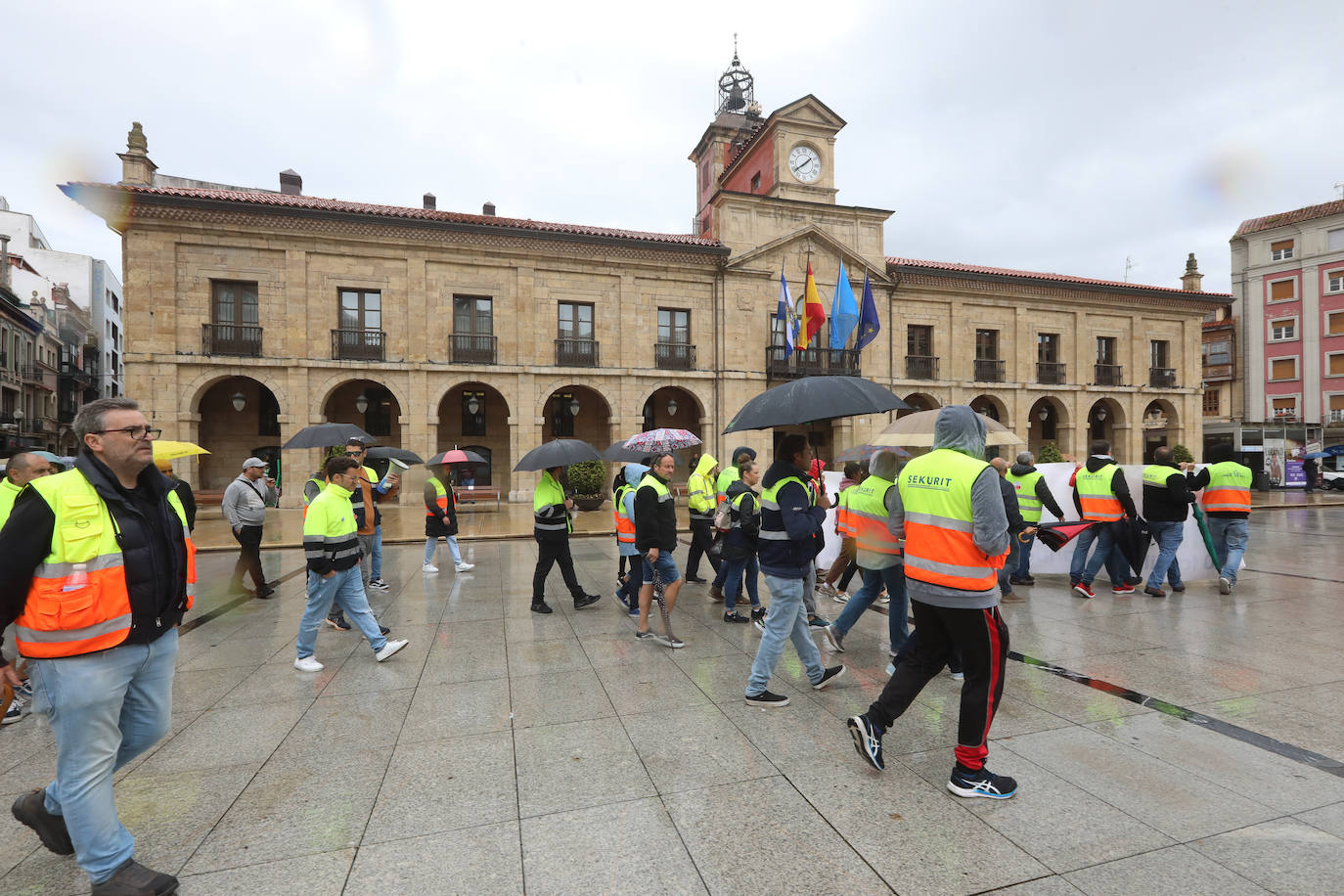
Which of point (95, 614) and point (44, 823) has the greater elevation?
point (95, 614)

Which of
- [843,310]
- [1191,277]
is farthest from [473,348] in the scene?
[1191,277]

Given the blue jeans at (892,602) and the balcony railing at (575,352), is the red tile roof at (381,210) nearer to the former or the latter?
the balcony railing at (575,352)

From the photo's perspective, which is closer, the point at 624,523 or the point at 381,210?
the point at 624,523

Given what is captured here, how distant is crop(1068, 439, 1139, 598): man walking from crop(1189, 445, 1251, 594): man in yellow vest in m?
0.88

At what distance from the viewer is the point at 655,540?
538 centimetres

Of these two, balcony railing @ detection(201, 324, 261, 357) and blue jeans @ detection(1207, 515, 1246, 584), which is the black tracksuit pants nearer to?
blue jeans @ detection(1207, 515, 1246, 584)

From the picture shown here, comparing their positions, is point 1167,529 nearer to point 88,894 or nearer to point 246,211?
point 88,894

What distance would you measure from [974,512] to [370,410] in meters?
22.8

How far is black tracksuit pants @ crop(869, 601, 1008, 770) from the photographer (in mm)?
2965

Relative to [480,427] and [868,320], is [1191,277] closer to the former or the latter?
[868,320]

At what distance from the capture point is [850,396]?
4879 mm

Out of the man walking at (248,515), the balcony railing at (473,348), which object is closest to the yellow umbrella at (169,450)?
the man walking at (248,515)

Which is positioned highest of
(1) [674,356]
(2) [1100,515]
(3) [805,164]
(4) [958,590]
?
(3) [805,164]

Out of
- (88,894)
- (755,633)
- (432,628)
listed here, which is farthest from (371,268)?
(88,894)
